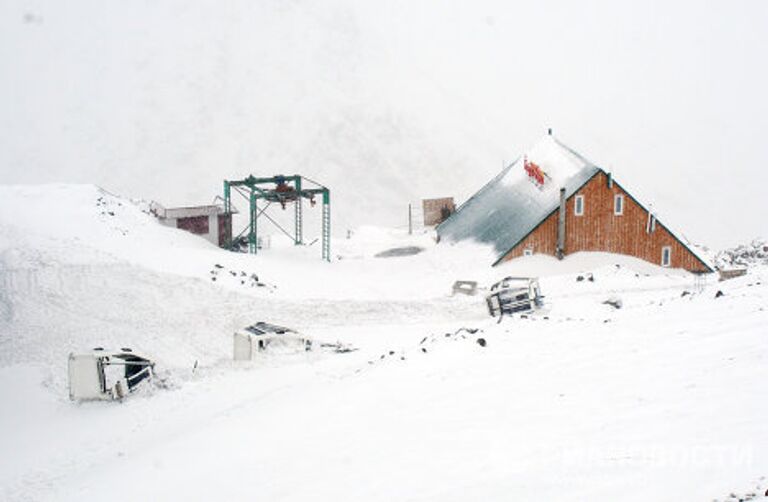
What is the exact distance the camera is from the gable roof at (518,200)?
118 feet

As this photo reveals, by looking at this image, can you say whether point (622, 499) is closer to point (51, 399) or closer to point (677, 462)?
point (677, 462)

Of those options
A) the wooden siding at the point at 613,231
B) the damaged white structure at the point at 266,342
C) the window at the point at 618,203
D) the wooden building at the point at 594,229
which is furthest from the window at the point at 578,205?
the damaged white structure at the point at 266,342

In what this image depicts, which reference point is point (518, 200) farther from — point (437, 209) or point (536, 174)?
point (437, 209)

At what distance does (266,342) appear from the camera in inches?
822

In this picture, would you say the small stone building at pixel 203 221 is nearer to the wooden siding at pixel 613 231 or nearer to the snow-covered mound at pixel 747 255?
the wooden siding at pixel 613 231

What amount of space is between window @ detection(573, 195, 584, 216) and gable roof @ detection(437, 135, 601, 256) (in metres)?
0.46

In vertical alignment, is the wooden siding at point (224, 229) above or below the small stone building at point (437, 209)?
below

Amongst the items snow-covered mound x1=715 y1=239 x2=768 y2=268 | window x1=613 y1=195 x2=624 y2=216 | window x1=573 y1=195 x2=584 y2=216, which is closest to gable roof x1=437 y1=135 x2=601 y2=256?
window x1=573 y1=195 x2=584 y2=216

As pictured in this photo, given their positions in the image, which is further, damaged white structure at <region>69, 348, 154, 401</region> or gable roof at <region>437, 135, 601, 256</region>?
gable roof at <region>437, 135, 601, 256</region>

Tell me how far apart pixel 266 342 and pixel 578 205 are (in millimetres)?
20595

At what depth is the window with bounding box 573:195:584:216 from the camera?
34.9 meters

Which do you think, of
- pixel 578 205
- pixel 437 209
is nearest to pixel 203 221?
pixel 437 209

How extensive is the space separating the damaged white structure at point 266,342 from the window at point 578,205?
1921 cm

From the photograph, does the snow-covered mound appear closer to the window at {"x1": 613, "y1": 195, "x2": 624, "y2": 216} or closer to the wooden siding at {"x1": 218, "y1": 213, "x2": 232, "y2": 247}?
the window at {"x1": 613, "y1": 195, "x2": 624, "y2": 216}
